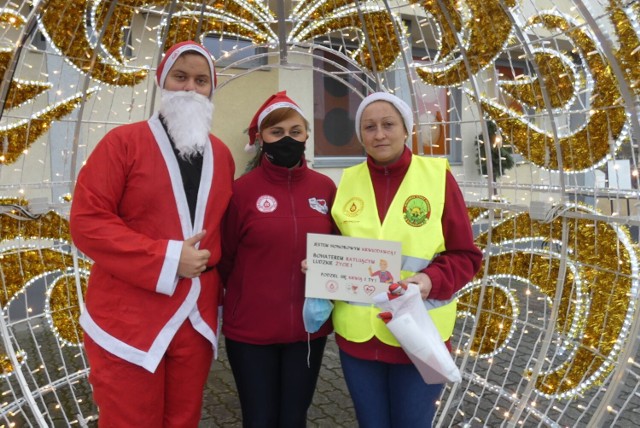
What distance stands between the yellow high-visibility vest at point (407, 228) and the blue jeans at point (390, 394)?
0.12 metres

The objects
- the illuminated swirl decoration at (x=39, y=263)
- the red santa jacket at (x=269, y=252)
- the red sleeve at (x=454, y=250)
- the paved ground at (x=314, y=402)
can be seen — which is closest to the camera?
the red sleeve at (x=454, y=250)

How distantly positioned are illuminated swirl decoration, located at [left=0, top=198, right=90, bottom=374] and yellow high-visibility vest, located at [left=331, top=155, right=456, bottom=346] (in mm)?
1761

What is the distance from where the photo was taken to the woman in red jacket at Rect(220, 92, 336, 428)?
2115mm

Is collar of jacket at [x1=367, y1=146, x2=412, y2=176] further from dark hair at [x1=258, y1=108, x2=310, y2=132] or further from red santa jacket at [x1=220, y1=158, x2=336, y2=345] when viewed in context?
dark hair at [x1=258, y1=108, x2=310, y2=132]

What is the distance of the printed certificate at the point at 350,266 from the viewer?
190cm

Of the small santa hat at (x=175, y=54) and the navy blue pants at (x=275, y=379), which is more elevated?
the small santa hat at (x=175, y=54)

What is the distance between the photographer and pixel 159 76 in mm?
2121

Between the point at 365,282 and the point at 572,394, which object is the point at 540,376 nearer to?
the point at 572,394

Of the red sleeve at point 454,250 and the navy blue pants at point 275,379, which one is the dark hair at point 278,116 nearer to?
the red sleeve at point 454,250

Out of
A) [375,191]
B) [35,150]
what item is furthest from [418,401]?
[35,150]

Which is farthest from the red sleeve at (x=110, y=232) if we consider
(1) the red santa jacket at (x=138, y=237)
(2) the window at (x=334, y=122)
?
Result: (2) the window at (x=334, y=122)

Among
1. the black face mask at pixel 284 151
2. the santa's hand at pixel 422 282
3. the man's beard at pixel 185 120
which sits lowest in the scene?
the santa's hand at pixel 422 282

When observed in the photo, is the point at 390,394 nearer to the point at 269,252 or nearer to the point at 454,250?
the point at 454,250

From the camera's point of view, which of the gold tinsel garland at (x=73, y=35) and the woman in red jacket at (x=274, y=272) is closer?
the woman in red jacket at (x=274, y=272)
